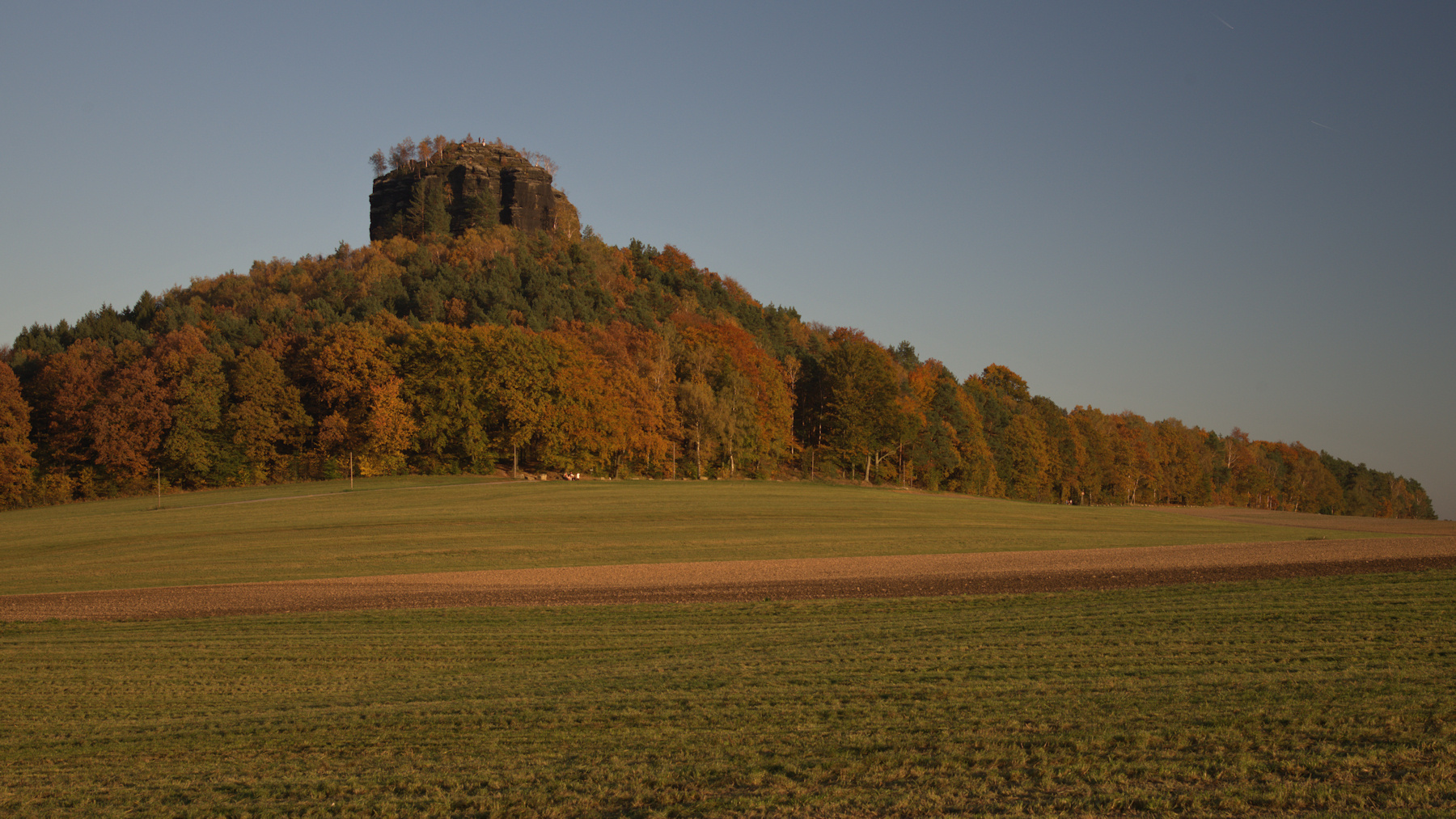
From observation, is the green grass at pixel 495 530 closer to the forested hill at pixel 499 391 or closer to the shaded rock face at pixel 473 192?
the forested hill at pixel 499 391

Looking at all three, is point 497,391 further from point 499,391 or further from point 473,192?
point 473,192

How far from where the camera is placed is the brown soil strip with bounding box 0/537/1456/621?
20375mm

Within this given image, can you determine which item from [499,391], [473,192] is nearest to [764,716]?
[499,391]

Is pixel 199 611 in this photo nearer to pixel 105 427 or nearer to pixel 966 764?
pixel 966 764

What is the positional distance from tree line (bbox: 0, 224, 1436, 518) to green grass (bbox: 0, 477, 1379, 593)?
790 cm

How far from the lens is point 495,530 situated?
34.3 m

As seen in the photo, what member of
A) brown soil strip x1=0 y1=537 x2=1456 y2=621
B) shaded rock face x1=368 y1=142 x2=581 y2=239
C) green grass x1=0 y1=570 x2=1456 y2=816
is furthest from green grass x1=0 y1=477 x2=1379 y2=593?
shaded rock face x1=368 y1=142 x2=581 y2=239

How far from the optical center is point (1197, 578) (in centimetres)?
2162

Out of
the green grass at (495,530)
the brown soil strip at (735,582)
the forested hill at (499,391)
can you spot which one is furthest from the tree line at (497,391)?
the brown soil strip at (735,582)

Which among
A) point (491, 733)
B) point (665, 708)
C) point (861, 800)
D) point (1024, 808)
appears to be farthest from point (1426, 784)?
point (491, 733)

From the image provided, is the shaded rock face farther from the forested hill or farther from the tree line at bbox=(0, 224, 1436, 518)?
the tree line at bbox=(0, 224, 1436, 518)

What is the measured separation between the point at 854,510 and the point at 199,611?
30.4 m

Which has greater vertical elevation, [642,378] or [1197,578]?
[642,378]

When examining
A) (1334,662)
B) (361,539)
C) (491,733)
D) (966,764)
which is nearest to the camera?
(966,764)
